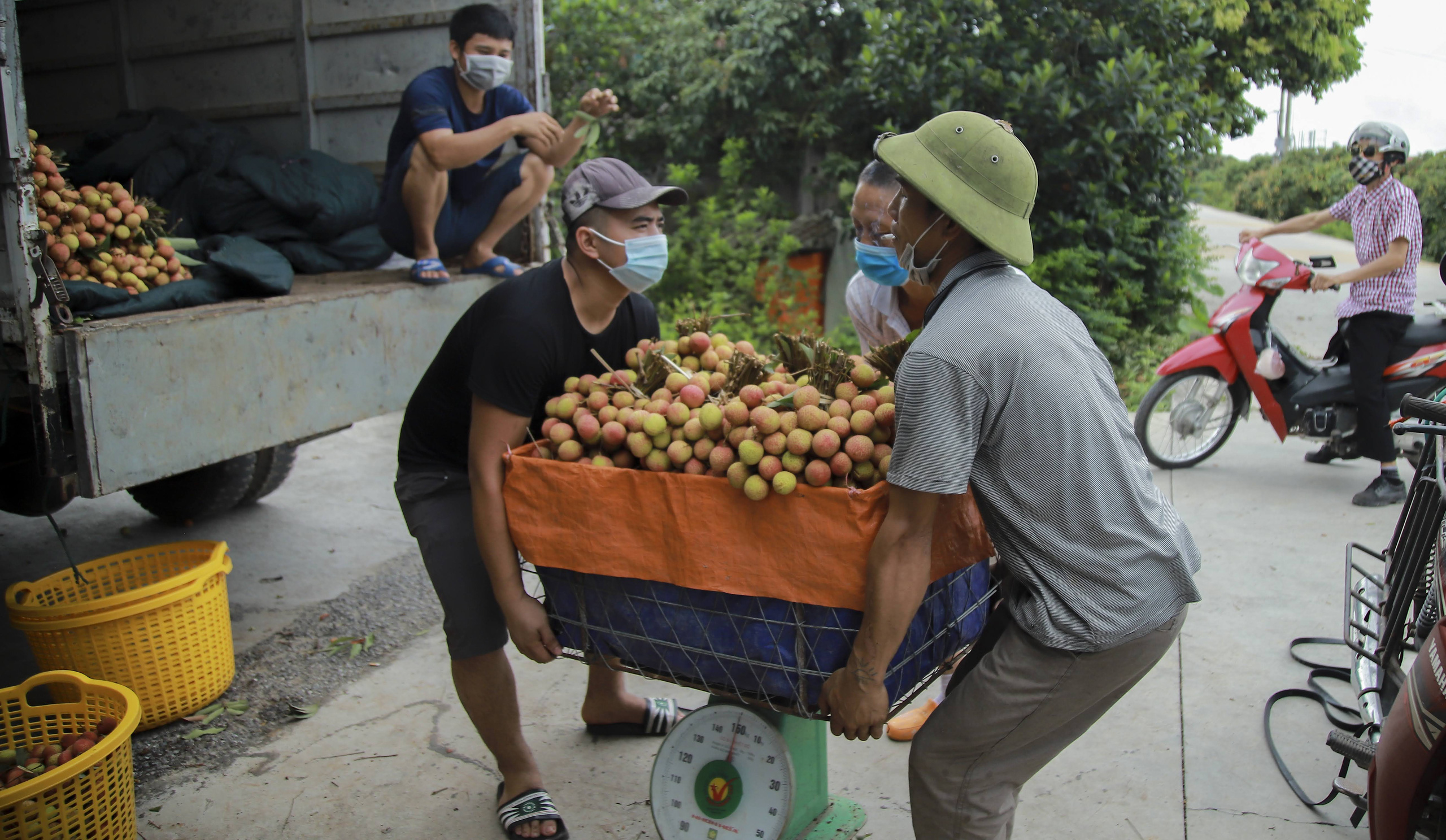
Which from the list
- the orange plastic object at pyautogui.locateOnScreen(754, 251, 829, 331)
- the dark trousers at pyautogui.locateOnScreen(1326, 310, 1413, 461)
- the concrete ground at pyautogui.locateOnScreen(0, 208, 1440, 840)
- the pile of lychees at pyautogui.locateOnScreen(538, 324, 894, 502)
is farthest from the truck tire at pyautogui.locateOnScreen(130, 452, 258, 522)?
the dark trousers at pyautogui.locateOnScreen(1326, 310, 1413, 461)

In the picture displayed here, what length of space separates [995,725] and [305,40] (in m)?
4.91

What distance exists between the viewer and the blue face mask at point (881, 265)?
9.25ft

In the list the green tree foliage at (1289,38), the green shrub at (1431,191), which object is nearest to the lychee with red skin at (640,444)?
the green shrub at (1431,191)

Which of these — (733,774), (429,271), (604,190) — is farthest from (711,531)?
(429,271)

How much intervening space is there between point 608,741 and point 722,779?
966 millimetres

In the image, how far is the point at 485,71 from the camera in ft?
14.8

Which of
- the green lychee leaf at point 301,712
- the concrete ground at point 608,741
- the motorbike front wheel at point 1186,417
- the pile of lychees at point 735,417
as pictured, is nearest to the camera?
the pile of lychees at point 735,417

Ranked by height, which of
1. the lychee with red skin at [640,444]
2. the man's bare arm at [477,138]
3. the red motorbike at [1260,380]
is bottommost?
the red motorbike at [1260,380]

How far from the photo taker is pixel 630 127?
9508mm

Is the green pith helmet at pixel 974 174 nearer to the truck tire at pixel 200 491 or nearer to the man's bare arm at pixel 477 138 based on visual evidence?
the man's bare arm at pixel 477 138

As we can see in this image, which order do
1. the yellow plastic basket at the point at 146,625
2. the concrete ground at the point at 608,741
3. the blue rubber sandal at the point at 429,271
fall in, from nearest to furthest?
the concrete ground at the point at 608,741 → the yellow plastic basket at the point at 146,625 → the blue rubber sandal at the point at 429,271

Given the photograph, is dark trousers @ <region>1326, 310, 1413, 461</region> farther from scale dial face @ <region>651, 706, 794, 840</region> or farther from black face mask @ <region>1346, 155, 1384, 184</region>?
scale dial face @ <region>651, 706, 794, 840</region>

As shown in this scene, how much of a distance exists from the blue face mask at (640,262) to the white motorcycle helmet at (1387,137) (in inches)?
163

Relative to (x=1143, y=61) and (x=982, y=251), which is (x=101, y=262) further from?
(x=1143, y=61)
